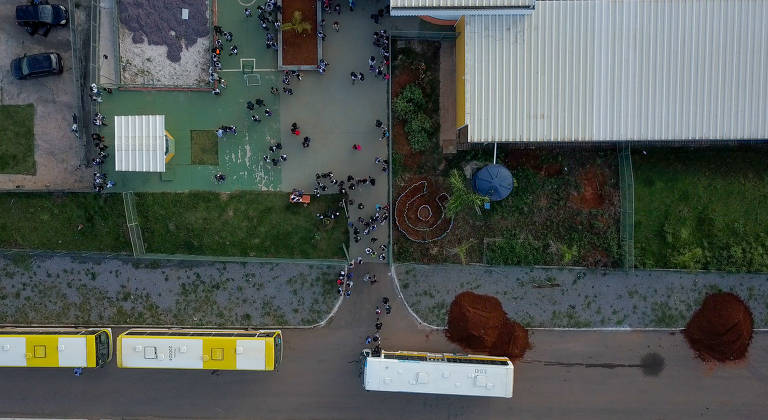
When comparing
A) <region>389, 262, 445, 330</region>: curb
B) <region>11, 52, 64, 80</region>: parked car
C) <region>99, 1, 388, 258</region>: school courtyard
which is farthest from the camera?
<region>389, 262, 445, 330</region>: curb

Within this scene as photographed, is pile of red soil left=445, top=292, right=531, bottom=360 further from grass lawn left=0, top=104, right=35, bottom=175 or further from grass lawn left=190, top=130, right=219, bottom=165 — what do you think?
grass lawn left=0, top=104, right=35, bottom=175

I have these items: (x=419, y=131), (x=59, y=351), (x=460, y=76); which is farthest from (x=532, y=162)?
(x=59, y=351)

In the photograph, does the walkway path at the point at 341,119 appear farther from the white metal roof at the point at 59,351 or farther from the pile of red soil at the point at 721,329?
the pile of red soil at the point at 721,329

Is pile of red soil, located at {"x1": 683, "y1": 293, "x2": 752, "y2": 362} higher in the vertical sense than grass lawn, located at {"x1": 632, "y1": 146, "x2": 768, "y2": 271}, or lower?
lower

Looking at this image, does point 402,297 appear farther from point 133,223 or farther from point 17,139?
point 17,139

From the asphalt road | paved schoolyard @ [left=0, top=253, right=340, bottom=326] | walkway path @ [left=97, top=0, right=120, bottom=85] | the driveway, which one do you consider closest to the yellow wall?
the asphalt road

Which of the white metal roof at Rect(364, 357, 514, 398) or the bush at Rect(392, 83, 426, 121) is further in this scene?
the bush at Rect(392, 83, 426, 121)

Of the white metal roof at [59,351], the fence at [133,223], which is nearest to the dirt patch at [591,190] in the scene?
the fence at [133,223]
